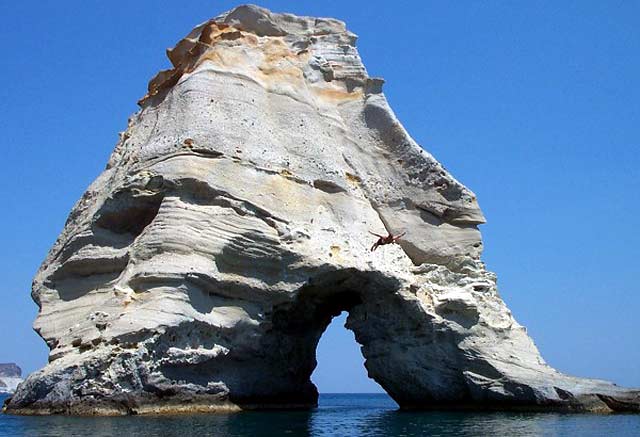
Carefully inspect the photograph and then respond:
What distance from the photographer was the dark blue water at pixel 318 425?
17219 millimetres

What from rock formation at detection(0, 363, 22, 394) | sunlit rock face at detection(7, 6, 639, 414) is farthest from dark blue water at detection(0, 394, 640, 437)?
rock formation at detection(0, 363, 22, 394)

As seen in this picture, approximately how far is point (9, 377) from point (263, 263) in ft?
453

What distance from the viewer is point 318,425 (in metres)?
20.7

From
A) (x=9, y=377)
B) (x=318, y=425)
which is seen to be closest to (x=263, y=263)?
(x=318, y=425)

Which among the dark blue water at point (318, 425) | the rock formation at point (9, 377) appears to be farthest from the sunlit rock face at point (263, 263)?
the rock formation at point (9, 377)

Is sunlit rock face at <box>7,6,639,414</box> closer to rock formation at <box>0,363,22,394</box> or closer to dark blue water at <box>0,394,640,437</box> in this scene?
dark blue water at <box>0,394,640,437</box>

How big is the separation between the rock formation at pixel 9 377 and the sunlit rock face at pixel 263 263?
384 ft

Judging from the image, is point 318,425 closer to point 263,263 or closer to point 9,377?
point 263,263

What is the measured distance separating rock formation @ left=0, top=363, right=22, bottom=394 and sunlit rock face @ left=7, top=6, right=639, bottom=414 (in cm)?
11701

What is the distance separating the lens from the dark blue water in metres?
17.2

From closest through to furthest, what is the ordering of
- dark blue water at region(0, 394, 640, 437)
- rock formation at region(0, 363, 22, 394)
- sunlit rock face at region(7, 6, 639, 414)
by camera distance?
dark blue water at region(0, 394, 640, 437) → sunlit rock face at region(7, 6, 639, 414) → rock formation at region(0, 363, 22, 394)

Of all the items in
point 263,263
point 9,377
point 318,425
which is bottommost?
point 318,425

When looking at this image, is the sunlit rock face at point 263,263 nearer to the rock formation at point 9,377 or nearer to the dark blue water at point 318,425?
the dark blue water at point 318,425

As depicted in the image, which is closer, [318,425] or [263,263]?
[318,425]
